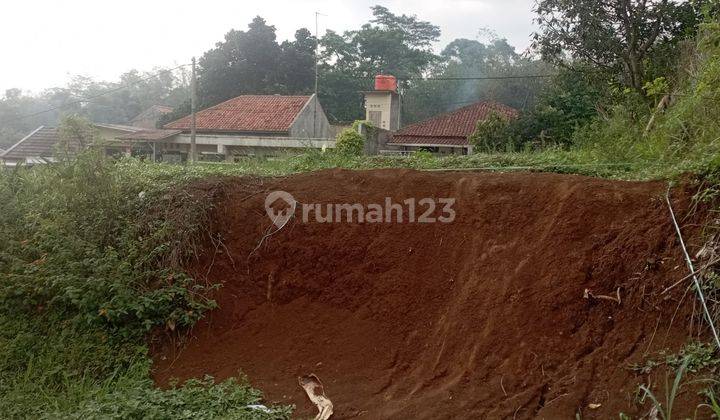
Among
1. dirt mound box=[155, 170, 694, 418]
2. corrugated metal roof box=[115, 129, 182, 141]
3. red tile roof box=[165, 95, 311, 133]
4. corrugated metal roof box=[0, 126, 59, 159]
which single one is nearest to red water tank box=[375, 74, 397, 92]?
red tile roof box=[165, 95, 311, 133]

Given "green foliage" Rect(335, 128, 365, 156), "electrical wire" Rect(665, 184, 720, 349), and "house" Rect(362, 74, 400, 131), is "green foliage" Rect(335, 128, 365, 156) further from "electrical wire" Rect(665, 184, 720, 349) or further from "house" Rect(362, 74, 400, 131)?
"house" Rect(362, 74, 400, 131)

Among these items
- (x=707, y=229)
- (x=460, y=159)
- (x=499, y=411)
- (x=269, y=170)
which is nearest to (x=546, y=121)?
(x=460, y=159)

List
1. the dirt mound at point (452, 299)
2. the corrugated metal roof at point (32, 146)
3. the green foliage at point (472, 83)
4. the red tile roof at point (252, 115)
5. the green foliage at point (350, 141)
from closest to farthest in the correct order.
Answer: the dirt mound at point (452, 299), the green foliage at point (350, 141), the corrugated metal roof at point (32, 146), the red tile roof at point (252, 115), the green foliage at point (472, 83)

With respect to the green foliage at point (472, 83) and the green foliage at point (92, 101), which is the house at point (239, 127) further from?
the green foliage at point (92, 101)

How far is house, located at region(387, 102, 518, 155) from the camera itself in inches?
827

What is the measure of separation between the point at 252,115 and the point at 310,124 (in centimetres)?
272

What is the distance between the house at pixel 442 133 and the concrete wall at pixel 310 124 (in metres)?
3.79

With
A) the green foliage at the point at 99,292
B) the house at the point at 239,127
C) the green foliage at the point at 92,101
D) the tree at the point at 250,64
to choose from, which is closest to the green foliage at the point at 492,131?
the house at the point at 239,127

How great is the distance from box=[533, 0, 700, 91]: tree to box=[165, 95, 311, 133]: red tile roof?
13641 mm

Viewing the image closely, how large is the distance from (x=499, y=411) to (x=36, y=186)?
6051mm

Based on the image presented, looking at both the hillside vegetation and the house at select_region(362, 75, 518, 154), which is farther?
the house at select_region(362, 75, 518, 154)

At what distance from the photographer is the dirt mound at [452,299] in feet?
12.4

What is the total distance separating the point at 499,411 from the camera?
3.58 m

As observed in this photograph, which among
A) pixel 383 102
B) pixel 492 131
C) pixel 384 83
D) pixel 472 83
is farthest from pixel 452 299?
pixel 472 83
